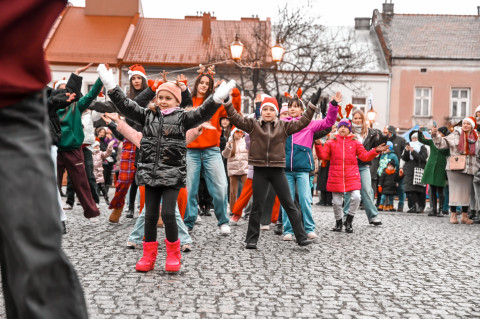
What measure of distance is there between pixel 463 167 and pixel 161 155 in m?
8.10

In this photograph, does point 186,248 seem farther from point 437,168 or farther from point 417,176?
point 417,176

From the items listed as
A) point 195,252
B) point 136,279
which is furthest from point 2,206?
point 195,252

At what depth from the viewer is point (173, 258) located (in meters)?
5.34

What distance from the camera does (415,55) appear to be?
131ft

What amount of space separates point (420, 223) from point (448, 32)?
3464 centimetres

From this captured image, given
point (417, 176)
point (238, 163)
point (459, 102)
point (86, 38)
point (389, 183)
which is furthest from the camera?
point (459, 102)

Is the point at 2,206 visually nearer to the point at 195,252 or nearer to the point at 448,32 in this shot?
the point at 195,252

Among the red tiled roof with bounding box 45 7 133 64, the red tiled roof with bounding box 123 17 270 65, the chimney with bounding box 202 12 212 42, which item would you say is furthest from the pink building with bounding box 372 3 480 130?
the red tiled roof with bounding box 45 7 133 64

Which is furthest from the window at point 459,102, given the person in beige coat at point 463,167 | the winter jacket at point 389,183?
the person in beige coat at point 463,167

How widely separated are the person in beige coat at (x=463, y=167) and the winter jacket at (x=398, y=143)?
191 inches

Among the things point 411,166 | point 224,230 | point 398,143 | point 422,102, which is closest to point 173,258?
point 224,230

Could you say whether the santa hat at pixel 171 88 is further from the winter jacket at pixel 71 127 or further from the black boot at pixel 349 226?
the black boot at pixel 349 226

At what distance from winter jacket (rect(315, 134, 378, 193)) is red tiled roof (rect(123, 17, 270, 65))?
87.7 ft

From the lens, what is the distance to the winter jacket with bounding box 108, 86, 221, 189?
18.0ft
